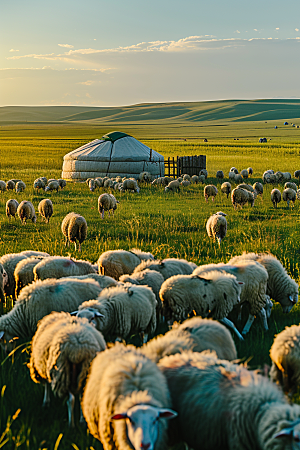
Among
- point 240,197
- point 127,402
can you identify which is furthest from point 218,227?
point 127,402

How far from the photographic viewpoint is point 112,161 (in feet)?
101

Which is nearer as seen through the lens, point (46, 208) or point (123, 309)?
point (123, 309)

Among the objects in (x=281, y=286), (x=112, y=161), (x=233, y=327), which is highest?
(x=112, y=161)

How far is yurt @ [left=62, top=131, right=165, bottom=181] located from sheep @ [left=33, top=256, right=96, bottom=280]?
23390 mm

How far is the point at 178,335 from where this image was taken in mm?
4359

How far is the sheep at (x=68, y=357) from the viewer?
4.14 meters

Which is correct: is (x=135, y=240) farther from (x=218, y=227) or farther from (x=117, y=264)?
(x=117, y=264)

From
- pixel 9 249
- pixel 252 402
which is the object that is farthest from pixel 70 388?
pixel 9 249

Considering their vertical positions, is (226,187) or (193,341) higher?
(226,187)

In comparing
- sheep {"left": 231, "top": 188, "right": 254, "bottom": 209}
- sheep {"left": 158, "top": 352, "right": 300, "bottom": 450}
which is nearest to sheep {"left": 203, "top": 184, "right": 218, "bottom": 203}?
sheep {"left": 231, "top": 188, "right": 254, "bottom": 209}

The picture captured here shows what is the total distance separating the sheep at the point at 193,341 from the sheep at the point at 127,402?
1.37 ft

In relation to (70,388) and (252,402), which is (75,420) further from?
(252,402)

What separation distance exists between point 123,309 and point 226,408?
7.83 feet

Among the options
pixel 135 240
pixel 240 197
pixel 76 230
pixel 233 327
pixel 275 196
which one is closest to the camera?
pixel 233 327
